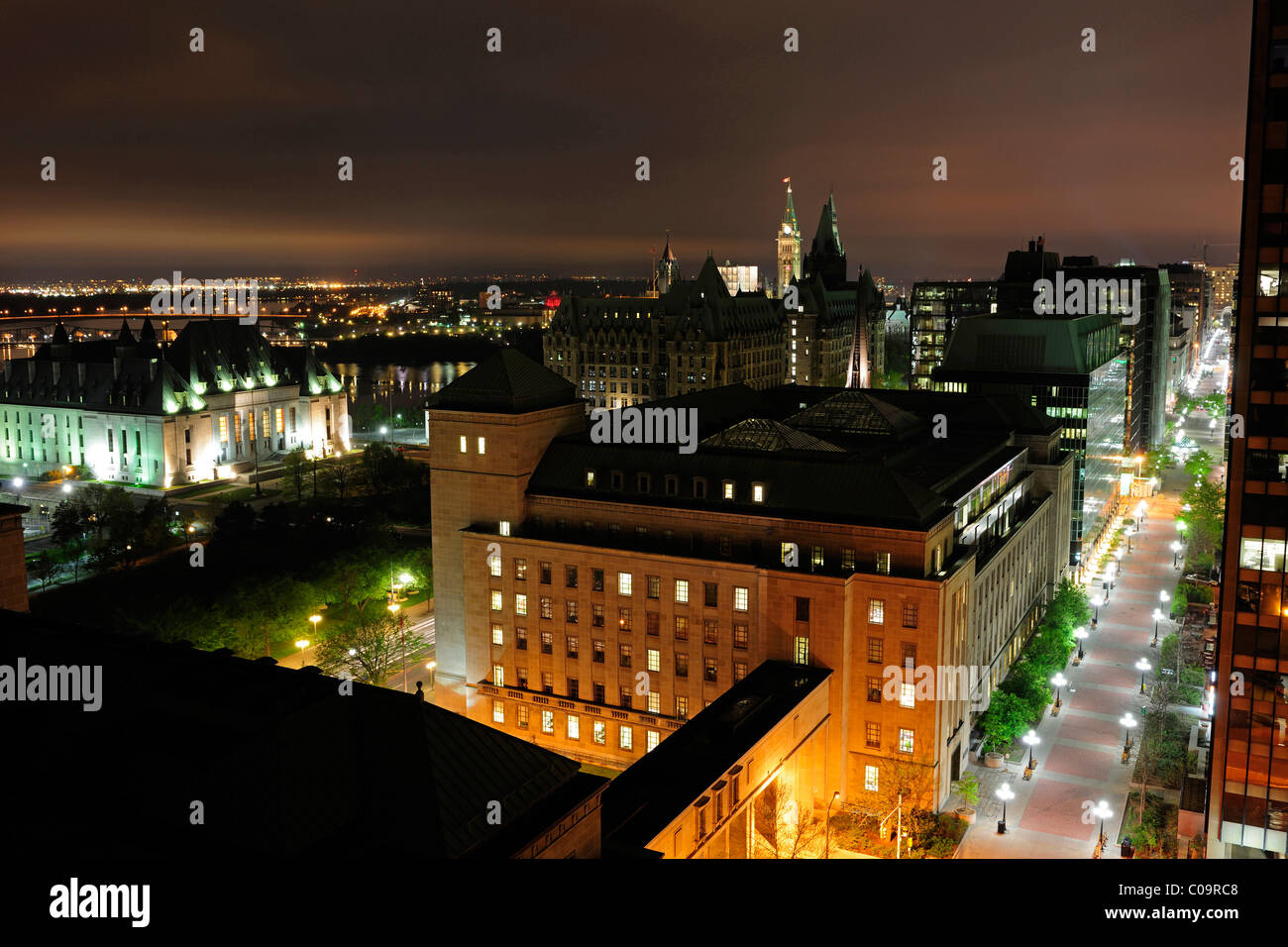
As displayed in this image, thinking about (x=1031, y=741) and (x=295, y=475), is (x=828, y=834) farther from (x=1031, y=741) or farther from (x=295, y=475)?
(x=295, y=475)

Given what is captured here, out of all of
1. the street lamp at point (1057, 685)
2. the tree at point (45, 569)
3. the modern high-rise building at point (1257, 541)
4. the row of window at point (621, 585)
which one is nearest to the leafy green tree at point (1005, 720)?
the street lamp at point (1057, 685)

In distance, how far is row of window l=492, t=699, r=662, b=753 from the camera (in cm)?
5244

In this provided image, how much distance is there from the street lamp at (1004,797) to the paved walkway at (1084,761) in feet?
0.77

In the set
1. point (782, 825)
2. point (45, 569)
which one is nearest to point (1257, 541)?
point (782, 825)

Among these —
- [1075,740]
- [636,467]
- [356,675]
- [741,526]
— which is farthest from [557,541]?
[1075,740]

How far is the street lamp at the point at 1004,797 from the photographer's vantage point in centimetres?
4591

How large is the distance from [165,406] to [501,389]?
7936cm

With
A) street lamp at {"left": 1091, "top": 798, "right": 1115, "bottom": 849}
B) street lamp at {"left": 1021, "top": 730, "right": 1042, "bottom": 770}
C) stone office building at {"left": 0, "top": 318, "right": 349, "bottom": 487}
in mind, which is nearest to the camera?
street lamp at {"left": 1091, "top": 798, "right": 1115, "bottom": 849}

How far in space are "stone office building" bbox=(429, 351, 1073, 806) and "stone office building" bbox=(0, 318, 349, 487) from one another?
3056 inches

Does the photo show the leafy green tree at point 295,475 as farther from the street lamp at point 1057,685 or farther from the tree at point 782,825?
the street lamp at point 1057,685

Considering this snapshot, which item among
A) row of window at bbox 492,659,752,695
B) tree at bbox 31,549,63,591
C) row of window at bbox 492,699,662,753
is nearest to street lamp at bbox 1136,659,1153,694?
row of window at bbox 492,659,752,695

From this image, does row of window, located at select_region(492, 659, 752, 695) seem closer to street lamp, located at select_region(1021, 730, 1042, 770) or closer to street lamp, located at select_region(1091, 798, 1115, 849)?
street lamp, located at select_region(1021, 730, 1042, 770)
